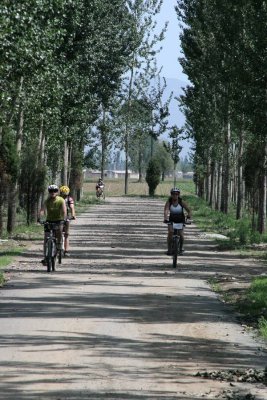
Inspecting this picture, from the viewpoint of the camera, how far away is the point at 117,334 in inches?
549

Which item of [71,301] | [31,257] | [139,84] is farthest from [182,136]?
[71,301]

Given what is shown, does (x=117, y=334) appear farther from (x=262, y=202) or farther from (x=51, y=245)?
(x=262, y=202)

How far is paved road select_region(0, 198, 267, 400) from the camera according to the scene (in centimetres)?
1025

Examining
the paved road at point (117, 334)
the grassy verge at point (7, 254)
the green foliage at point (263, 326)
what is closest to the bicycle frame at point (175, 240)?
the paved road at point (117, 334)

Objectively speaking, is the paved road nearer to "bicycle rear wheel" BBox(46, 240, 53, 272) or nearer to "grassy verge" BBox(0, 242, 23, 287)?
"bicycle rear wheel" BBox(46, 240, 53, 272)

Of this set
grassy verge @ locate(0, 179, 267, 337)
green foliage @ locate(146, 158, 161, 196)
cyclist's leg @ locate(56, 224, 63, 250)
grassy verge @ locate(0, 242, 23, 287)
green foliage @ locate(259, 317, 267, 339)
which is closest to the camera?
green foliage @ locate(259, 317, 267, 339)

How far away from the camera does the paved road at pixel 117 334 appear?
10250 millimetres

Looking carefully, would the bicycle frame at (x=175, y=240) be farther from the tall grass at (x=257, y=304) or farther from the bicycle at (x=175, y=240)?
the tall grass at (x=257, y=304)

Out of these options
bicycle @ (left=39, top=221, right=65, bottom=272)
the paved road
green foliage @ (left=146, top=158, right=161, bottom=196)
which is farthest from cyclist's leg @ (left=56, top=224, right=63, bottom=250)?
green foliage @ (left=146, top=158, right=161, bottom=196)

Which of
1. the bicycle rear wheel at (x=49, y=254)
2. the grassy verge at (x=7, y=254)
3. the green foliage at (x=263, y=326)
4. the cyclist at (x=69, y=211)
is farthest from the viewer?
the cyclist at (x=69, y=211)

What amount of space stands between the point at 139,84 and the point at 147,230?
68.0m

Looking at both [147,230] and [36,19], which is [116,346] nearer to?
[36,19]

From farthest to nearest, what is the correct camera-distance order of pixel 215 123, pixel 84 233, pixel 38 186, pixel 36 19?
pixel 215 123
pixel 38 186
pixel 84 233
pixel 36 19

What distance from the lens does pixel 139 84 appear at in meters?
112
